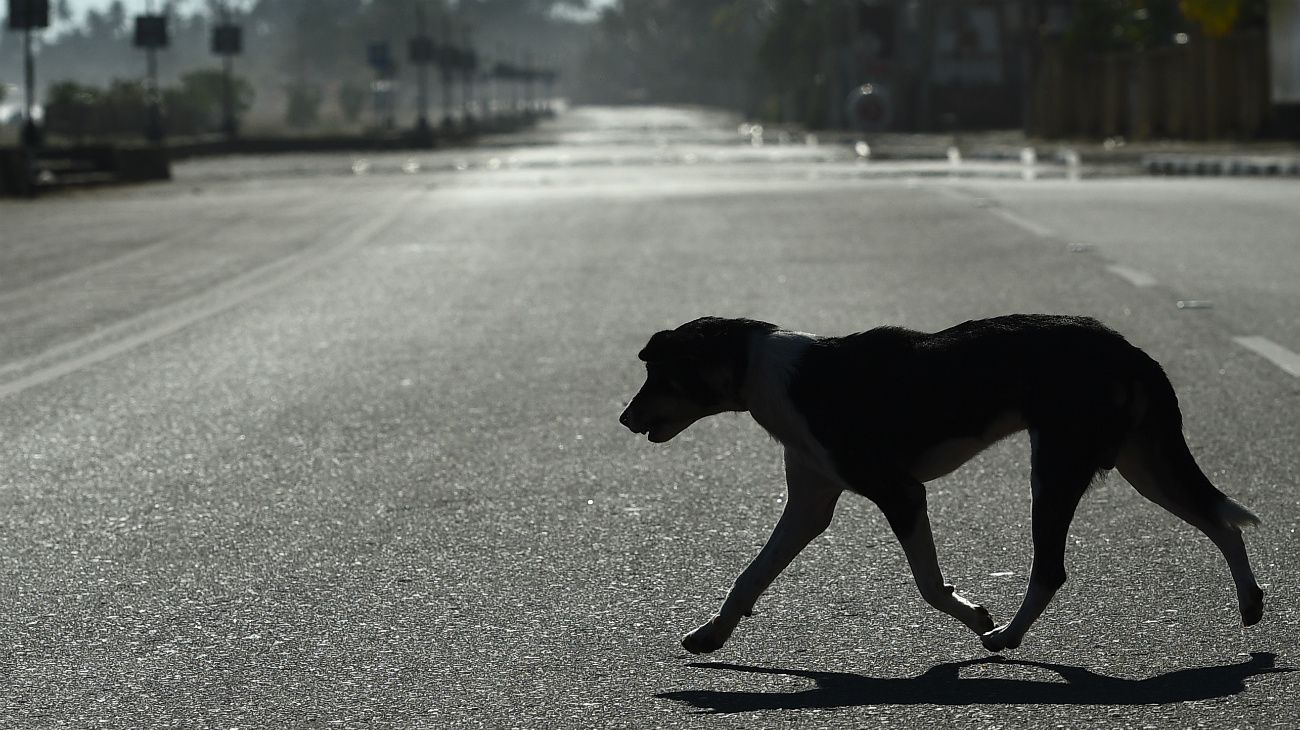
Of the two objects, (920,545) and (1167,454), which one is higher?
(1167,454)

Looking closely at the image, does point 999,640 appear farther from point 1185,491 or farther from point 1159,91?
point 1159,91

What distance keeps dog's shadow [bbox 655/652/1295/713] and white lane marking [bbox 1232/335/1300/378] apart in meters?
5.26

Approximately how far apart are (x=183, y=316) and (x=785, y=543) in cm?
933

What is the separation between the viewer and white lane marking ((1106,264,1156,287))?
1430 cm

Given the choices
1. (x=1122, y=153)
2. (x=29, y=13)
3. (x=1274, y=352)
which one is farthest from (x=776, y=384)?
(x=1122, y=153)

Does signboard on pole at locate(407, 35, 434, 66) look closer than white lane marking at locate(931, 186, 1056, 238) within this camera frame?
No

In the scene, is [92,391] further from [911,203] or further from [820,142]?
[820,142]

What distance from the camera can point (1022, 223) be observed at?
21.3 metres

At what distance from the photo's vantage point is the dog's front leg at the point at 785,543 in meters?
4.84

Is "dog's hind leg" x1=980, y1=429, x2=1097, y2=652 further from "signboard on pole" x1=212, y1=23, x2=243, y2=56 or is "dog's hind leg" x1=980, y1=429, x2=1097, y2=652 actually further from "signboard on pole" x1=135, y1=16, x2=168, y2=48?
"signboard on pole" x1=212, y1=23, x2=243, y2=56

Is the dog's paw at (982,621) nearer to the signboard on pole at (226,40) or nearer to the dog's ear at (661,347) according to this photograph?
the dog's ear at (661,347)

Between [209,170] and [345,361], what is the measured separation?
39.9m

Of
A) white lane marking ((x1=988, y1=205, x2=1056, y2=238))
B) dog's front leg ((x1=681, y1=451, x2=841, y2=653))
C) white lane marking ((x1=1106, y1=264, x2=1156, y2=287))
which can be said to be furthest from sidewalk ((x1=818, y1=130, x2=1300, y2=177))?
dog's front leg ((x1=681, y1=451, x2=841, y2=653))

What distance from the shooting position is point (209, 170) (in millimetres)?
49781
